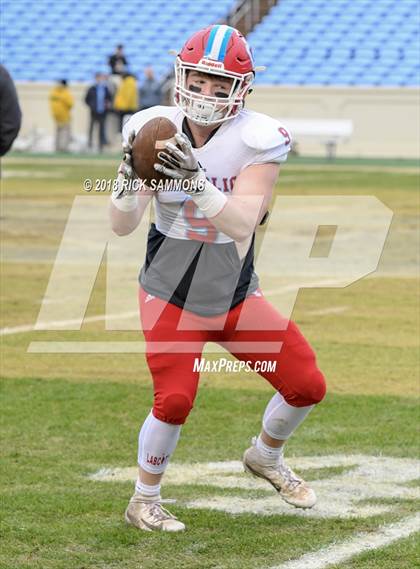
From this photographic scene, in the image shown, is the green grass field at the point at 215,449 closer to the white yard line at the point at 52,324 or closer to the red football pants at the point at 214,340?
the white yard line at the point at 52,324

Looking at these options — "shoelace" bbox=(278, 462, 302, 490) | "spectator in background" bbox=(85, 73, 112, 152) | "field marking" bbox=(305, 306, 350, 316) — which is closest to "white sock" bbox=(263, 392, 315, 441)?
"shoelace" bbox=(278, 462, 302, 490)

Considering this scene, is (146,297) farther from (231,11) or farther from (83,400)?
(231,11)

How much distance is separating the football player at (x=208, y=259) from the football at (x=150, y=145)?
4 centimetres

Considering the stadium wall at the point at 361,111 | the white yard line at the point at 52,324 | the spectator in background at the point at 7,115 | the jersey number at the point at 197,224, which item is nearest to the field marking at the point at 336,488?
the jersey number at the point at 197,224

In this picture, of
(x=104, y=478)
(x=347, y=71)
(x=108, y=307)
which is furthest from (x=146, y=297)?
(x=347, y=71)

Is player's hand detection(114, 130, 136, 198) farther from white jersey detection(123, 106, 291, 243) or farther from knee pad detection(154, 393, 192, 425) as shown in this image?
knee pad detection(154, 393, 192, 425)

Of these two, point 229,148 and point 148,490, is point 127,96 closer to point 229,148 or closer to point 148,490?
point 229,148

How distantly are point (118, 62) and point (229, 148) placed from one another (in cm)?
2448

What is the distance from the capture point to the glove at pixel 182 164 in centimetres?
398

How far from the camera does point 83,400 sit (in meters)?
6.47

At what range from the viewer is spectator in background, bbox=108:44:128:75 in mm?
28219

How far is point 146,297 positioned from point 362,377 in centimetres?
282

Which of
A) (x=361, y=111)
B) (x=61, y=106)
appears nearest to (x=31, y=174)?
(x=61, y=106)

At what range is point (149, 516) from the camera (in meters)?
4.41
